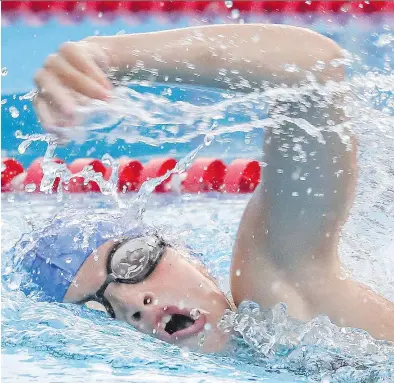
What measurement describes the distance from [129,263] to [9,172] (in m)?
2.13

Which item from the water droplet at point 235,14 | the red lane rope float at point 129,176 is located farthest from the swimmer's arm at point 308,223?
the water droplet at point 235,14

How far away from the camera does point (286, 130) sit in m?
1.00

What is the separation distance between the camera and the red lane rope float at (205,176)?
292cm

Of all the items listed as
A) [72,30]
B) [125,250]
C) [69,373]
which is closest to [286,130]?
[125,250]

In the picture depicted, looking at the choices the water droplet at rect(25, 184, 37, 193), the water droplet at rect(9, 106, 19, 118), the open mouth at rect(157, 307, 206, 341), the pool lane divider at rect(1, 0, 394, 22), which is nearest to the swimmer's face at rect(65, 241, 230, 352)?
the open mouth at rect(157, 307, 206, 341)

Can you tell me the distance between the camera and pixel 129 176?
117 inches

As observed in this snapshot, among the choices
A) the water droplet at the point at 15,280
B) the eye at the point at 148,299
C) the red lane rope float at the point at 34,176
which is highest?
the eye at the point at 148,299

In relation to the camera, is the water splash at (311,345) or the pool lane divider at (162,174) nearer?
the water splash at (311,345)

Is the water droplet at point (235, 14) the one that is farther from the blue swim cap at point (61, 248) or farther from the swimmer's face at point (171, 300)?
the swimmer's face at point (171, 300)

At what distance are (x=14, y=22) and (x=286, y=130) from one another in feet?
9.40

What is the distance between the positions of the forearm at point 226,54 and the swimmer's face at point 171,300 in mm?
271

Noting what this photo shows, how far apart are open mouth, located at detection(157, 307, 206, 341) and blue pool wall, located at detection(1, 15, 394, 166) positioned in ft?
7.14

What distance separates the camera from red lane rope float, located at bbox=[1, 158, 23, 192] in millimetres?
3074

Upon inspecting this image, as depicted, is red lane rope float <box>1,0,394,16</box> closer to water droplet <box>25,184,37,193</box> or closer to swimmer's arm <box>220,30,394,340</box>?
water droplet <box>25,184,37,193</box>
